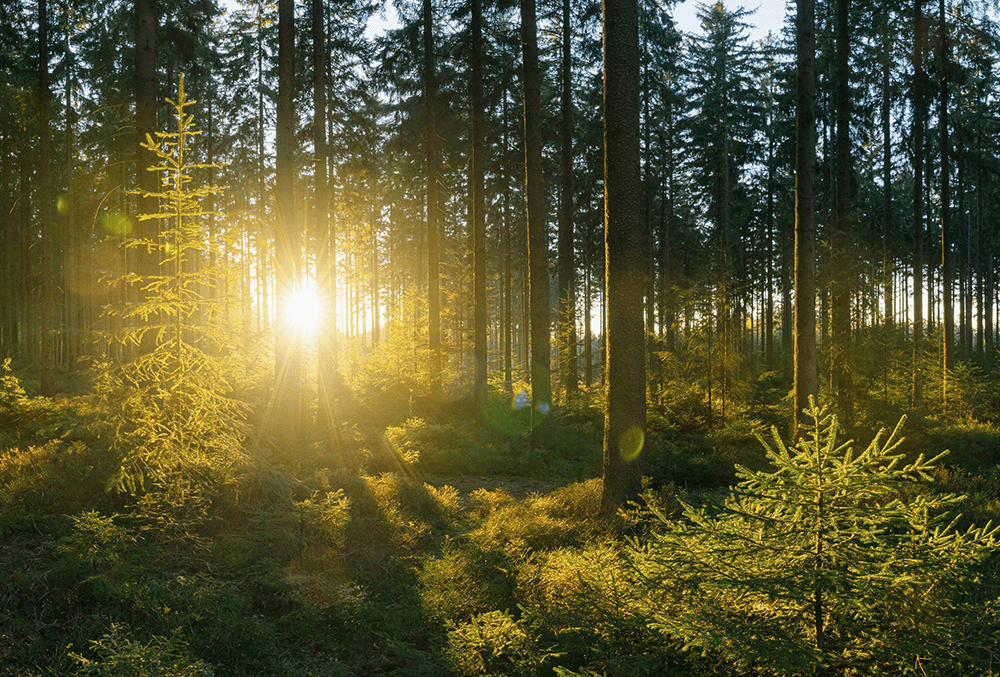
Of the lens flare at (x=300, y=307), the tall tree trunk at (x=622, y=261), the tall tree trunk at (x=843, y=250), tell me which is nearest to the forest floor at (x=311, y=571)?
the tall tree trunk at (x=622, y=261)

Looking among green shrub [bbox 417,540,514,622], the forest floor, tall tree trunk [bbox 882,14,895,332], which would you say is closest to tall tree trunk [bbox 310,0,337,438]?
the forest floor

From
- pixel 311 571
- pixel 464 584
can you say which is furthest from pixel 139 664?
pixel 464 584

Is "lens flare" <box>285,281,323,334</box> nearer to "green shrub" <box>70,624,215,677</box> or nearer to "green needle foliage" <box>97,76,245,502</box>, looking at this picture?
"green needle foliage" <box>97,76,245,502</box>

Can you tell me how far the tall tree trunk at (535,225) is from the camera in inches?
523

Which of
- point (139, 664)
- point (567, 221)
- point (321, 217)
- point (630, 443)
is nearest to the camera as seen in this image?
point (139, 664)

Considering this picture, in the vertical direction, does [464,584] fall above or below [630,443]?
below

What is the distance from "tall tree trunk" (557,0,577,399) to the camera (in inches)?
674

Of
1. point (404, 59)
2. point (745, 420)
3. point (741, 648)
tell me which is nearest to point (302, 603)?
point (741, 648)

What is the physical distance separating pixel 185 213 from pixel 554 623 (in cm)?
640

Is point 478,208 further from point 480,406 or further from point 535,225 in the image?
point 480,406

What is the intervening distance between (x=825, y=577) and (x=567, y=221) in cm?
1528

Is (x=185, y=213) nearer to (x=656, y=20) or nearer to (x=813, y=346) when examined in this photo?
(x=813, y=346)

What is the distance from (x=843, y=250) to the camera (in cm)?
1360

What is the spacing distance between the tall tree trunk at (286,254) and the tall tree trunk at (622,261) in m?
7.62
